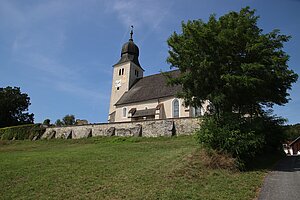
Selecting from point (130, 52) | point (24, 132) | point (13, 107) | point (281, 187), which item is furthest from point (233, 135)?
point (13, 107)

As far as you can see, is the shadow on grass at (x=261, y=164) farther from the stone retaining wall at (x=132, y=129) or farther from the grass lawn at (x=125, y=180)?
the stone retaining wall at (x=132, y=129)

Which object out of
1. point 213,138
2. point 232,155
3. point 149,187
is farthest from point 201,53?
point 149,187

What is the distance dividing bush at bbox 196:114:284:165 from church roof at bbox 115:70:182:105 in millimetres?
20442

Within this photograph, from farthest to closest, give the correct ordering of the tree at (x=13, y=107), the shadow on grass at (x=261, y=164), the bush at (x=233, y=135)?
1. the tree at (x=13, y=107)
2. the shadow on grass at (x=261, y=164)
3. the bush at (x=233, y=135)

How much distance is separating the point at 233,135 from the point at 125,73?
34.0m

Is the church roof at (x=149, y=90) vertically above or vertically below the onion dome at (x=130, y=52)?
below

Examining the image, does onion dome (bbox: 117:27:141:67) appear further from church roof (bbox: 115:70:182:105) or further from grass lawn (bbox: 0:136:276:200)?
grass lawn (bbox: 0:136:276:200)

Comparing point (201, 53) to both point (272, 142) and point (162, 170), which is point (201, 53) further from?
point (272, 142)

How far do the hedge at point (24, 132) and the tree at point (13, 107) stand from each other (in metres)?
15.3

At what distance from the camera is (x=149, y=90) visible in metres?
38.0

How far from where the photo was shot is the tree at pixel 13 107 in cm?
5138

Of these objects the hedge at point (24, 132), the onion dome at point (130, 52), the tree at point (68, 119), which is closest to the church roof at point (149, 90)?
the onion dome at point (130, 52)

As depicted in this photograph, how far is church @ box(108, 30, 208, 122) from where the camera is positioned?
3316 cm

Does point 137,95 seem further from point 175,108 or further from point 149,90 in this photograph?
point 175,108
